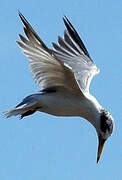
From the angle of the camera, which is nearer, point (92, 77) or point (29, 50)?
point (29, 50)

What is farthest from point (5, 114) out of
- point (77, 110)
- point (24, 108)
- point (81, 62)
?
point (81, 62)

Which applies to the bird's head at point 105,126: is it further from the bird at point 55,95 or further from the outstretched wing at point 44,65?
the outstretched wing at point 44,65

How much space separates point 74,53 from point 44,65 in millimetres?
3116

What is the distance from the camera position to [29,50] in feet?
35.3

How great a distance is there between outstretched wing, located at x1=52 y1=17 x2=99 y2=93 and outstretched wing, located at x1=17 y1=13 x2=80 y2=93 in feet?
5.21

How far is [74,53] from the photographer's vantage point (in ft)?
46.1

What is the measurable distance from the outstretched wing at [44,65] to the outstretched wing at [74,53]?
1587mm

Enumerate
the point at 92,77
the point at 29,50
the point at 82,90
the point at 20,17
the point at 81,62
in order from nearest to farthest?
the point at 20,17 < the point at 29,50 < the point at 82,90 < the point at 92,77 < the point at 81,62

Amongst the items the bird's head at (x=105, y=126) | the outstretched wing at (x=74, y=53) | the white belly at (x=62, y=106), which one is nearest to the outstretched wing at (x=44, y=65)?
the white belly at (x=62, y=106)

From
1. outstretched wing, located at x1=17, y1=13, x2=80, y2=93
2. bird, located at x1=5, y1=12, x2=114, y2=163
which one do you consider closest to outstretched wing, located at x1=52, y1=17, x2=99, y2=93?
bird, located at x1=5, y1=12, x2=114, y2=163

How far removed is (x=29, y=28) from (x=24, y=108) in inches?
52.6

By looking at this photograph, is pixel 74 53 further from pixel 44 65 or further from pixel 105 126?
pixel 44 65

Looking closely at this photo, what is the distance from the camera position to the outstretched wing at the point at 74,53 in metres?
13.2

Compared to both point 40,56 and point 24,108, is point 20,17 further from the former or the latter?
point 24,108
